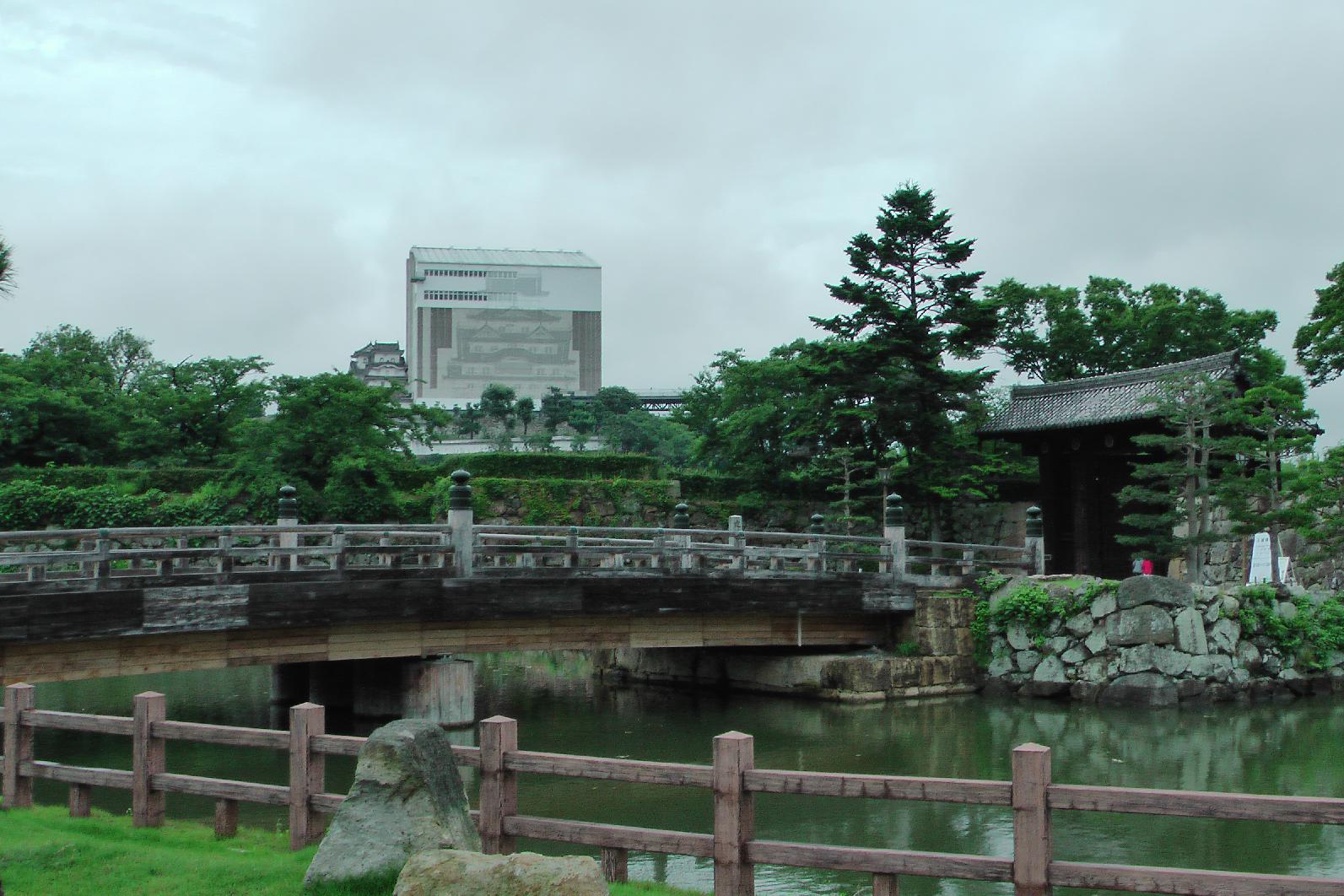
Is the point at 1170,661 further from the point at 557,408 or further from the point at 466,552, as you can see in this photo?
the point at 557,408

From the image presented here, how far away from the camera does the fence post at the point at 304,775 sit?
8.05 metres

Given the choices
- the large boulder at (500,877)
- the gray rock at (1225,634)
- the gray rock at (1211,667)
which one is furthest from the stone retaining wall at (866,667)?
the large boulder at (500,877)

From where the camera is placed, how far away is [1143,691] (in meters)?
21.2

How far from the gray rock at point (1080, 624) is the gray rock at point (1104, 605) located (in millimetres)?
130

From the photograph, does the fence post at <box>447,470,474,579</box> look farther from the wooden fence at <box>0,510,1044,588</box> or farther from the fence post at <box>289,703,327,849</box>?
the fence post at <box>289,703,327,849</box>

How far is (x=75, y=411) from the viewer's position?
3647 centimetres

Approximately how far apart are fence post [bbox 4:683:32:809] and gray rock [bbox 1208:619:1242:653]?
19159mm

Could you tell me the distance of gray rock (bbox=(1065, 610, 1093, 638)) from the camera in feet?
72.1

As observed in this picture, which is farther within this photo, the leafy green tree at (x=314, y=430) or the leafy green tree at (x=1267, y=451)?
the leafy green tree at (x=314, y=430)

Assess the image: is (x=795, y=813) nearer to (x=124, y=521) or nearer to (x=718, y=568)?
(x=718, y=568)

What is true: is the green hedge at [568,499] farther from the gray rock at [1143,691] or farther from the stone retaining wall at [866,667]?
the gray rock at [1143,691]

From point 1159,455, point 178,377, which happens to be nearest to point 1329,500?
point 1159,455

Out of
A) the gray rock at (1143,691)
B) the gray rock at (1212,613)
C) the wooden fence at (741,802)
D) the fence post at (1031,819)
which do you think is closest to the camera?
the wooden fence at (741,802)

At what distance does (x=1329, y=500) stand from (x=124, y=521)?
3026cm
